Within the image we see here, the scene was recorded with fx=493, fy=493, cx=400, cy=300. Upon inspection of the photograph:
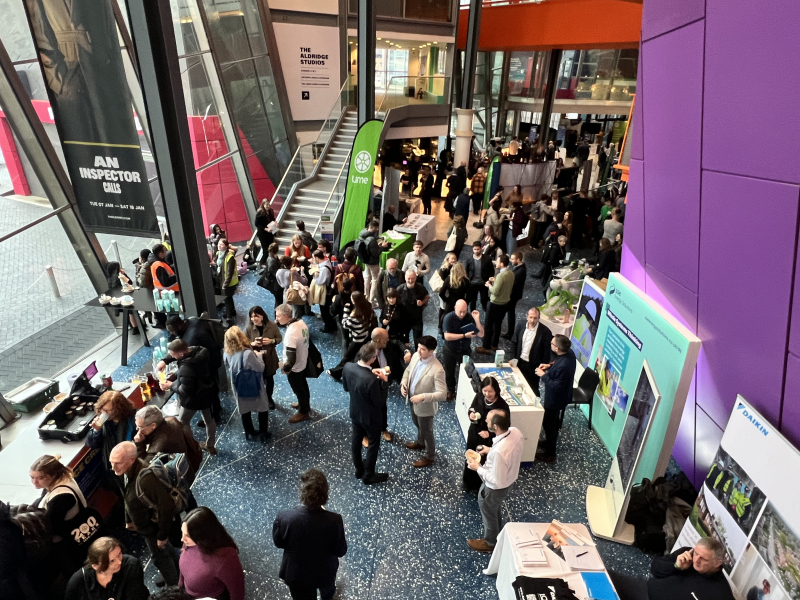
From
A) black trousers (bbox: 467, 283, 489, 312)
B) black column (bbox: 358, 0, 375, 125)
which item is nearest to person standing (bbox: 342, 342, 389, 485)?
black trousers (bbox: 467, 283, 489, 312)

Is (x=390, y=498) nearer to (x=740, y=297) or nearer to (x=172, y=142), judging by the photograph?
(x=740, y=297)

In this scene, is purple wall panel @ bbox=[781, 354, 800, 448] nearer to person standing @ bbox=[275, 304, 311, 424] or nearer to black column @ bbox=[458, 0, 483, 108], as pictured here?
person standing @ bbox=[275, 304, 311, 424]

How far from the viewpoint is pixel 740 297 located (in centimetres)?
383

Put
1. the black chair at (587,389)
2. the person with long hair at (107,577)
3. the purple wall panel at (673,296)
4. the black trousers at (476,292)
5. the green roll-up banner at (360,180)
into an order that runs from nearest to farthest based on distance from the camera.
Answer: the person with long hair at (107,577) → the purple wall panel at (673,296) → the black chair at (587,389) → the black trousers at (476,292) → the green roll-up banner at (360,180)

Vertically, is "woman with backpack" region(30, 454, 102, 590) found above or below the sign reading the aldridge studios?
below

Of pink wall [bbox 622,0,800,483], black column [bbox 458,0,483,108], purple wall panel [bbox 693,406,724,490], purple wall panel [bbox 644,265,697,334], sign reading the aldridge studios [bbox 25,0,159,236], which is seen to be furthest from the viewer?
black column [bbox 458,0,483,108]

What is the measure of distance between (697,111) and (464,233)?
5.56 meters

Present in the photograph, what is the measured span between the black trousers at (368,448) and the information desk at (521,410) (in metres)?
1.06

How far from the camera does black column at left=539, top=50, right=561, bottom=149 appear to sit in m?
17.9

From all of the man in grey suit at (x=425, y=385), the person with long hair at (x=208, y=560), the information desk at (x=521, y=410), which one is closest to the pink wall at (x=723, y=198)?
the information desk at (x=521, y=410)

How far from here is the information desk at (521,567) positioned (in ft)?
11.1

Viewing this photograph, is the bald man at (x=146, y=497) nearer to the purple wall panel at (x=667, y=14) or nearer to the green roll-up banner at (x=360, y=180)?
the purple wall panel at (x=667, y=14)

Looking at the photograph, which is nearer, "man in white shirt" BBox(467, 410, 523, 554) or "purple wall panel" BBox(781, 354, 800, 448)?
"purple wall panel" BBox(781, 354, 800, 448)

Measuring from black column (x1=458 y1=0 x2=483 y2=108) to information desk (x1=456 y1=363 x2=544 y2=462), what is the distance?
491 inches
